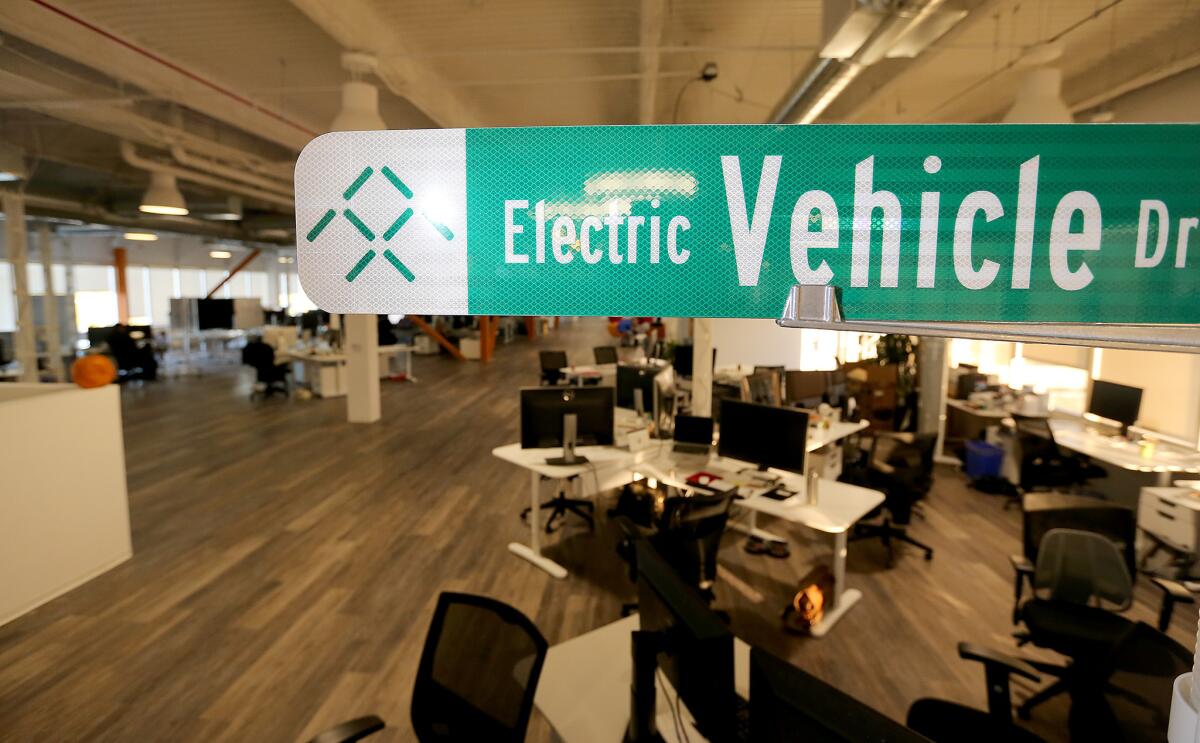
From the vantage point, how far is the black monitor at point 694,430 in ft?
15.8

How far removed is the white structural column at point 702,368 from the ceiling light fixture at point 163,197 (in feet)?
23.0

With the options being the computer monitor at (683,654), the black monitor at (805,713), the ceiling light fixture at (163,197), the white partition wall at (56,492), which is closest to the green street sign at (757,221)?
the black monitor at (805,713)

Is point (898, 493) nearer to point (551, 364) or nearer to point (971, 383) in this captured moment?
point (971, 383)

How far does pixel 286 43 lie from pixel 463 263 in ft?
16.5

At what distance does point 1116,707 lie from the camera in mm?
2150

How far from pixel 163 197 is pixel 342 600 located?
6570mm

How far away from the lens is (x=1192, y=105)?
5.10 meters

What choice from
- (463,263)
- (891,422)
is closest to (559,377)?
(891,422)

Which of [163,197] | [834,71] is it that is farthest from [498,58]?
[163,197]

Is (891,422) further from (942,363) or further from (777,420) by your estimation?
(777,420)

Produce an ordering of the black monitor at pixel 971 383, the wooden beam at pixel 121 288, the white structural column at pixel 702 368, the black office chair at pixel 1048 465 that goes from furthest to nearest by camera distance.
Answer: the wooden beam at pixel 121 288 < the black monitor at pixel 971 383 < the white structural column at pixel 702 368 < the black office chair at pixel 1048 465

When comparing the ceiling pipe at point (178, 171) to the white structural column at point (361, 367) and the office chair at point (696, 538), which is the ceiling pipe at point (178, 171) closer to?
the white structural column at point (361, 367)

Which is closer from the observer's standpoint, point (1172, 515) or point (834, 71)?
point (834, 71)

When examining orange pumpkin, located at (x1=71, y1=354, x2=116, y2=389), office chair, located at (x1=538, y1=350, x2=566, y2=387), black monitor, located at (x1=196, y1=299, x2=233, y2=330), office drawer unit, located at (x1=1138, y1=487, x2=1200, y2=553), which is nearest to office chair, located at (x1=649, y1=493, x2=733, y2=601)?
office drawer unit, located at (x1=1138, y1=487, x2=1200, y2=553)
